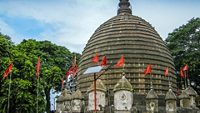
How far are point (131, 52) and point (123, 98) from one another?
5.56 meters

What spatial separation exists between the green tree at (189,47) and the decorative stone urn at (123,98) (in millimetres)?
10390

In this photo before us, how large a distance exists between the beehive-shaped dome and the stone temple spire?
1.42 meters

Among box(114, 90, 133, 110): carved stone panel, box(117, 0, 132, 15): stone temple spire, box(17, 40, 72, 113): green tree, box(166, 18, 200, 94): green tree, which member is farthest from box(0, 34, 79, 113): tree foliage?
box(166, 18, 200, 94): green tree

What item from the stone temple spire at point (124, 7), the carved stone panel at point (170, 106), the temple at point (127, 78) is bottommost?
the carved stone panel at point (170, 106)

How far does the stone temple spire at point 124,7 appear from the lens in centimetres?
3290

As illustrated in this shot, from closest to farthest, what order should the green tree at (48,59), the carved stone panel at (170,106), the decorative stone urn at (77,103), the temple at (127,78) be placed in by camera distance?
the carved stone panel at (170,106) < the temple at (127,78) < the decorative stone urn at (77,103) < the green tree at (48,59)

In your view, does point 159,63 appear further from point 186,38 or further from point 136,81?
point 186,38

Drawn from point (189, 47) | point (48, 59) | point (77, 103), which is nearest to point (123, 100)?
point (77, 103)

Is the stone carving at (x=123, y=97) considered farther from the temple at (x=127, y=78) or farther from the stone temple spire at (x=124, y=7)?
the stone temple spire at (x=124, y=7)

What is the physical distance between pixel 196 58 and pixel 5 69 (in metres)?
16.1

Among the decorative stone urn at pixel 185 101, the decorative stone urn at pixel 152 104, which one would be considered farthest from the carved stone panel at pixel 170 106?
the decorative stone urn at pixel 185 101

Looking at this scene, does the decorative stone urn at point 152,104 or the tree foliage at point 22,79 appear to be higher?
the tree foliage at point 22,79

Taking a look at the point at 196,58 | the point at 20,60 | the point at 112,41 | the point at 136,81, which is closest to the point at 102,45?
the point at 112,41

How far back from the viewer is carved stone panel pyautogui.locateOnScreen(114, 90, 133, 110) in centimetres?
2291
